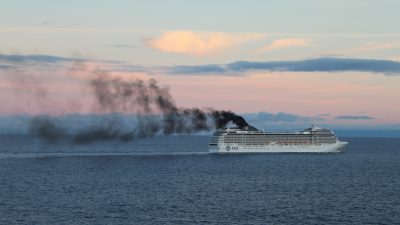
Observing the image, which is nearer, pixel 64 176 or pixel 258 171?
pixel 64 176

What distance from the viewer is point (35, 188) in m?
106

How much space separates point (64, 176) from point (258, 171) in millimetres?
43939

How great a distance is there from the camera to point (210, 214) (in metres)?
78.3

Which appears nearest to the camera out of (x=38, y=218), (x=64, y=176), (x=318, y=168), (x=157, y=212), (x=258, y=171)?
(x=38, y=218)

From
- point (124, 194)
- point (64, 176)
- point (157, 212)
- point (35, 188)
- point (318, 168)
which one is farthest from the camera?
point (318, 168)

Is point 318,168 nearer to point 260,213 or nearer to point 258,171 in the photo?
point 258,171

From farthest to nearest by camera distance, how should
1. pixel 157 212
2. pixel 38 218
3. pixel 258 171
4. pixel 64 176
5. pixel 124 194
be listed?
pixel 258 171 → pixel 64 176 → pixel 124 194 → pixel 157 212 → pixel 38 218

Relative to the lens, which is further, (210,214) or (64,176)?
(64,176)

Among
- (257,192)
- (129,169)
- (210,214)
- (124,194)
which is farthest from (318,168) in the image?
(210,214)

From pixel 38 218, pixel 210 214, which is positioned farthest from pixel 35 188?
pixel 210 214

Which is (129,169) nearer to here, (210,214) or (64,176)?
(64,176)

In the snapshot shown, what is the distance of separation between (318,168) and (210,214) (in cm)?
8191

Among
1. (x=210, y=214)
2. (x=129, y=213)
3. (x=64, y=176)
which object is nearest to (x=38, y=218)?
(x=129, y=213)

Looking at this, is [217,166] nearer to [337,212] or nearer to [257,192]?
[257,192]
